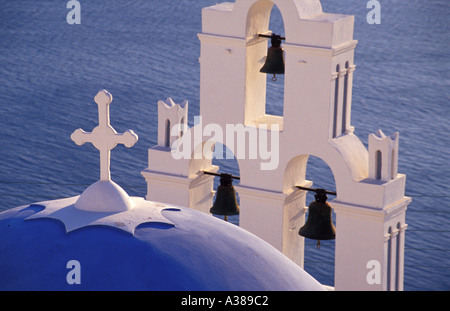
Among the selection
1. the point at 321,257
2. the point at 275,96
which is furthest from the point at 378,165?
the point at 275,96

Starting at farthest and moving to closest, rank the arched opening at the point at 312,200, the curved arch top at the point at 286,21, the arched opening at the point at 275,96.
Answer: the arched opening at the point at 275,96 → the arched opening at the point at 312,200 → the curved arch top at the point at 286,21

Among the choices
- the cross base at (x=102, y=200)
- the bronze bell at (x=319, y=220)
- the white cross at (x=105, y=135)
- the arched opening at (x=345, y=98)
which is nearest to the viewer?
the cross base at (x=102, y=200)

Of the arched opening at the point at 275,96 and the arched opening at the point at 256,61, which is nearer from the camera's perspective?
the arched opening at the point at 256,61

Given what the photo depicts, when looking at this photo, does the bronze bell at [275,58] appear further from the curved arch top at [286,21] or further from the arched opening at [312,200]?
the arched opening at [312,200]

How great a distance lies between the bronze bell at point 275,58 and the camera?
12.4 m

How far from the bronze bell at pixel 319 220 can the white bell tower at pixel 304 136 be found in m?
0.12

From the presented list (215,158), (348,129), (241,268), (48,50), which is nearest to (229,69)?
(348,129)

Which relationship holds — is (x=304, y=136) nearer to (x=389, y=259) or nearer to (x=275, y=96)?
(x=389, y=259)

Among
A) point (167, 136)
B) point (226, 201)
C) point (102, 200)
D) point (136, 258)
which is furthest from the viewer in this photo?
point (167, 136)

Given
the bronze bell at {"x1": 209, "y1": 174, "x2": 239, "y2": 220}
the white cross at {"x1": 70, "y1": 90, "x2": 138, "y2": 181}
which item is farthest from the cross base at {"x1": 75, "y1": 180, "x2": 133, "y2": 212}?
the bronze bell at {"x1": 209, "y1": 174, "x2": 239, "y2": 220}

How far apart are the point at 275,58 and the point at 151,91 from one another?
22.7 meters

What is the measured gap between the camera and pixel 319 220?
1240cm

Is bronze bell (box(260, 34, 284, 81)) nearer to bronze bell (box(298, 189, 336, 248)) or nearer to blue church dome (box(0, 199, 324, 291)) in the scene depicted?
bronze bell (box(298, 189, 336, 248))

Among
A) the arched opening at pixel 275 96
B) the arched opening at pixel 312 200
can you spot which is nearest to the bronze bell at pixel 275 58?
the arched opening at pixel 312 200
